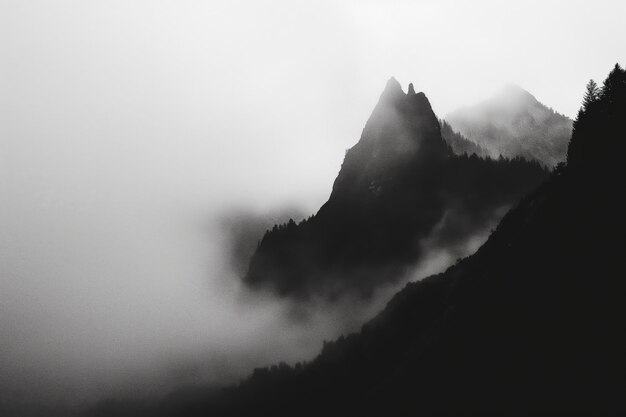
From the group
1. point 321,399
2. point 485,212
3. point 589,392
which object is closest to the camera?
point 589,392

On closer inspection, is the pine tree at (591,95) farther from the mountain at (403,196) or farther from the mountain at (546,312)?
the mountain at (403,196)

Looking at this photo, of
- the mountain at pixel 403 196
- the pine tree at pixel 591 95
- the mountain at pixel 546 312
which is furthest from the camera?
the mountain at pixel 403 196

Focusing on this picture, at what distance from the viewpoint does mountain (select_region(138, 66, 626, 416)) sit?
170 feet

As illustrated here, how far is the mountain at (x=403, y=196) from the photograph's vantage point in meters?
164

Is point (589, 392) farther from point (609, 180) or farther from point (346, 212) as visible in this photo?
point (346, 212)

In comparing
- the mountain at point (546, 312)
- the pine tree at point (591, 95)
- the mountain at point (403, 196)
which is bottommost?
the mountain at point (546, 312)

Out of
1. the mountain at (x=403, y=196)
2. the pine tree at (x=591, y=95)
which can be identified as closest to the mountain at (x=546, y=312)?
the pine tree at (x=591, y=95)

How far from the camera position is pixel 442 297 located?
98750 mm

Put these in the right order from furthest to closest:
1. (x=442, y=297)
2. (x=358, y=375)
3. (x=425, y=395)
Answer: (x=358, y=375) → (x=442, y=297) → (x=425, y=395)

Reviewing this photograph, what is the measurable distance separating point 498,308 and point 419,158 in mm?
117024

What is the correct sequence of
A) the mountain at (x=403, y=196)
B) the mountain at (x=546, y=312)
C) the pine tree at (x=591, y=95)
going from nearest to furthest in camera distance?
the mountain at (x=546, y=312) → the pine tree at (x=591, y=95) → the mountain at (x=403, y=196)

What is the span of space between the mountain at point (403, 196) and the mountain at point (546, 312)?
71905 mm

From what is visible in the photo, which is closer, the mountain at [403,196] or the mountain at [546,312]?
the mountain at [546,312]

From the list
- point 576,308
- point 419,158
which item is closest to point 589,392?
point 576,308
